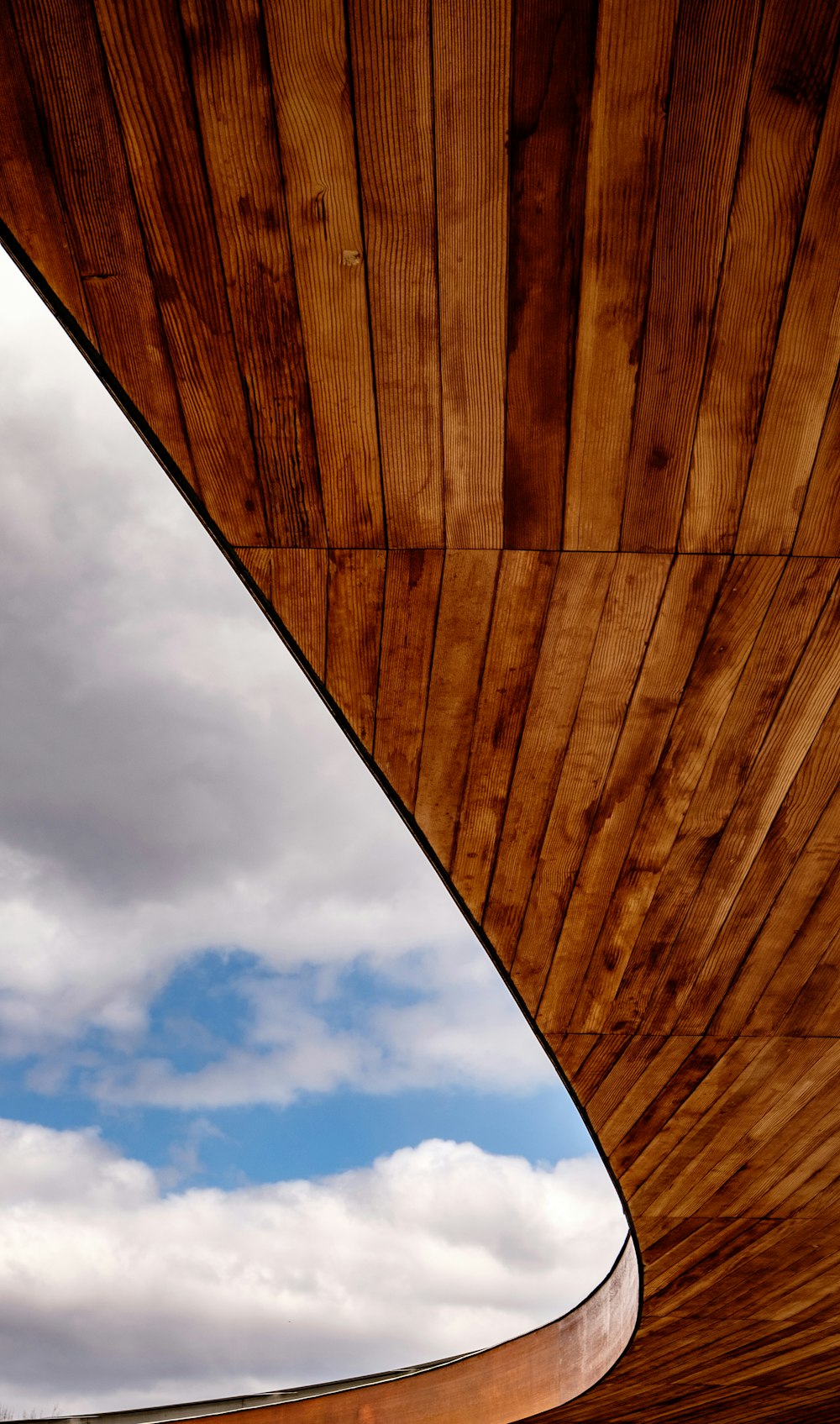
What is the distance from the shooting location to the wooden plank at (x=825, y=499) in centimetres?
185

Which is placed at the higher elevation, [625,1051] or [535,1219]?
[625,1051]

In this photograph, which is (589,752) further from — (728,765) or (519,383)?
(519,383)

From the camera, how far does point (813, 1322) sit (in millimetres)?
5113

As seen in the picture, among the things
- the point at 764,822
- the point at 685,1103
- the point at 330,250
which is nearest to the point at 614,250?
the point at 330,250

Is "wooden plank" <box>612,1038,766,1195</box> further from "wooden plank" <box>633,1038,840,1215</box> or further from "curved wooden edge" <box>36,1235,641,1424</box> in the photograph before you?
"curved wooden edge" <box>36,1235,641,1424</box>

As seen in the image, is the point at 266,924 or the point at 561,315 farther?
the point at 266,924

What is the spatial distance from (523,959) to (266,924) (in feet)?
270

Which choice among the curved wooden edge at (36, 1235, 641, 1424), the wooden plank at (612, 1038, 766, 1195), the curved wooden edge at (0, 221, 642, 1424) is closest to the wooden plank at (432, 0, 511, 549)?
the wooden plank at (612, 1038, 766, 1195)

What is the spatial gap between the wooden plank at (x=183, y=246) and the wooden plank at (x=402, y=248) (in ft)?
0.89

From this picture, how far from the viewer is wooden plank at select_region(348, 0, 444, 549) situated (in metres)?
1.40

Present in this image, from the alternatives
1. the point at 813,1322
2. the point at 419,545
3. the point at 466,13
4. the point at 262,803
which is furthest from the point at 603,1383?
the point at 262,803

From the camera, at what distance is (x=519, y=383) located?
1781mm

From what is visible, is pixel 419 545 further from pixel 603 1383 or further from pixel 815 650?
pixel 603 1383

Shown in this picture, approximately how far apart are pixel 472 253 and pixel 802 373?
2.25 feet
